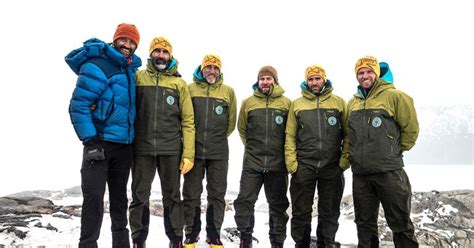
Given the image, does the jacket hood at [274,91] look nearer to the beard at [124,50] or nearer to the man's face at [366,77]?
the man's face at [366,77]

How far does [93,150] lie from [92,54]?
133cm

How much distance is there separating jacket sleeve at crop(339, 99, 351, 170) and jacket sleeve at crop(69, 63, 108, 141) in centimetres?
406

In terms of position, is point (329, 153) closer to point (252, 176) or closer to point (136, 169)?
point (252, 176)

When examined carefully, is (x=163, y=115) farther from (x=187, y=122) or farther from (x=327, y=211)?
(x=327, y=211)

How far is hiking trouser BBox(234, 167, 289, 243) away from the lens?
20.5 ft

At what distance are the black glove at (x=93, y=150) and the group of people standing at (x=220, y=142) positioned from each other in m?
0.01

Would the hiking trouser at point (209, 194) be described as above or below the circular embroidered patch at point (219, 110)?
below

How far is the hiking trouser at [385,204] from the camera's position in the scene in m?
5.25

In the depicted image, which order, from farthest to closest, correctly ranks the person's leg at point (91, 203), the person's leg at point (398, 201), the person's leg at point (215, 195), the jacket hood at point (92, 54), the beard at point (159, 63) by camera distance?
the person's leg at point (215, 195) → the beard at point (159, 63) → the person's leg at point (398, 201) → the jacket hood at point (92, 54) → the person's leg at point (91, 203)

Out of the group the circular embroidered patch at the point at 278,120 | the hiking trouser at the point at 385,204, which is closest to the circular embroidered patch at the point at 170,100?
the circular embroidered patch at the point at 278,120

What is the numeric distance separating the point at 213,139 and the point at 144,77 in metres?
1.61

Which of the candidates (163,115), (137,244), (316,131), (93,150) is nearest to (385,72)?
→ (316,131)

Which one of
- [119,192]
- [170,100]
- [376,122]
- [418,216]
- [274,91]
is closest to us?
[119,192]

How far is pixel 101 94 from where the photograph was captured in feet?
15.0
